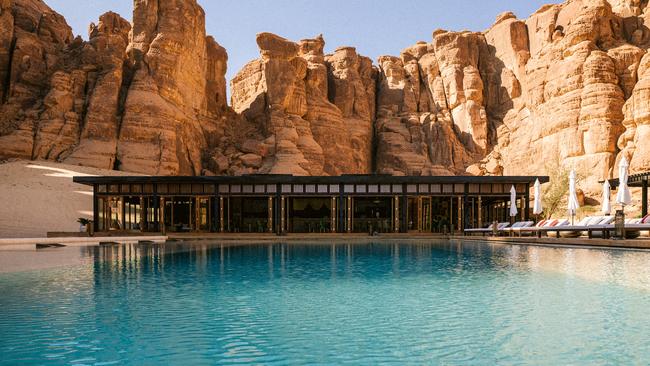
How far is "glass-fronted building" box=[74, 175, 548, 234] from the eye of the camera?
34531 mm

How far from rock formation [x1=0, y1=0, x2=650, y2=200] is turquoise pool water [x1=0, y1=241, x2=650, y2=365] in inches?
1893

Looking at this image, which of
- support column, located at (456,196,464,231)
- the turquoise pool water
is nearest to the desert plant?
support column, located at (456,196,464,231)

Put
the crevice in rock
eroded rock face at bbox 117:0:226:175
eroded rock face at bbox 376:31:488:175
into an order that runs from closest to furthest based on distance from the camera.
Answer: eroded rock face at bbox 117:0:226:175, the crevice in rock, eroded rock face at bbox 376:31:488:175

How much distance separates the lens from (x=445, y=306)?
26.4ft

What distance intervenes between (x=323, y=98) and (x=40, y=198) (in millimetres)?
39891

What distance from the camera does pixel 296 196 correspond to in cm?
3494

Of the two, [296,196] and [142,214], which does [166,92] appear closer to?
[142,214]

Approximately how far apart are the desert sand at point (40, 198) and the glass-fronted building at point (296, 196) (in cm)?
588

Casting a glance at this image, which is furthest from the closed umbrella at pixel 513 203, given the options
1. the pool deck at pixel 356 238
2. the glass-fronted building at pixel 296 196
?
the pool deck at pixel 356 238

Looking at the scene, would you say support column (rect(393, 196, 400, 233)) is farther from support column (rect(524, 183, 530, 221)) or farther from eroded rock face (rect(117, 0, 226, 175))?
eroded rock face (rect(117, 0, 226, 175))

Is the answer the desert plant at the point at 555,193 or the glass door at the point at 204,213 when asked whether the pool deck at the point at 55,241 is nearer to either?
the glass door at the point at 204,213

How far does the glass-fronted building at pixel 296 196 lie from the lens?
3453 cm

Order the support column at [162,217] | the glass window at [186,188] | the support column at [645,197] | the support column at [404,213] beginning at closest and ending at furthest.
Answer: the support column at [645,197]
the support column at [162,217]
the support column at [404,213]
the glass window at [186,188]

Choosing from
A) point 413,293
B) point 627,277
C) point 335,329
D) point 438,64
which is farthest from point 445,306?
point 438,64
